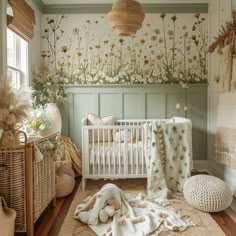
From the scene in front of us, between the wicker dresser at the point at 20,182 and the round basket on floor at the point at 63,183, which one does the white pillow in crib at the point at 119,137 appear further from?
the wicker dresser at the point at 20,182

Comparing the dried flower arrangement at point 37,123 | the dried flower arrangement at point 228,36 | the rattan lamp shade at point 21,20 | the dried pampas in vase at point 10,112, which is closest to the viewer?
the dried pampas in vase at point 10,112

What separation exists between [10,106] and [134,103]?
7.41 ft

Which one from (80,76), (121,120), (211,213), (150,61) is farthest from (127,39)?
(211,213)

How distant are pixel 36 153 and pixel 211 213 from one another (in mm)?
1710

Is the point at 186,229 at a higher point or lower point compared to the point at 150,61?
lower

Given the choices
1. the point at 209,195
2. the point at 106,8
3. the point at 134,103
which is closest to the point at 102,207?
the point at 209,195

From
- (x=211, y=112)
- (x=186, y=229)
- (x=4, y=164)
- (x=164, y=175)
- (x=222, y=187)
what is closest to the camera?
(x=4, y=164)

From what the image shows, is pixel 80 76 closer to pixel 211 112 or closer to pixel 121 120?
pixel 121 120

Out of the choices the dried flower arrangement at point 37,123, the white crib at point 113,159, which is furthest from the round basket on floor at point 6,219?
the white crib at point 113,159

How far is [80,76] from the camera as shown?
3859 mm

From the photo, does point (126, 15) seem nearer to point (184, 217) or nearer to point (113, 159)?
point (113, 159)

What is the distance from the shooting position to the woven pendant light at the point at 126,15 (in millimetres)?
2285

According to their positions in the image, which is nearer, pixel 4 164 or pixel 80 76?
pixel 4 164

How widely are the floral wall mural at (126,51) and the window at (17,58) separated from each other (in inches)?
24.4
